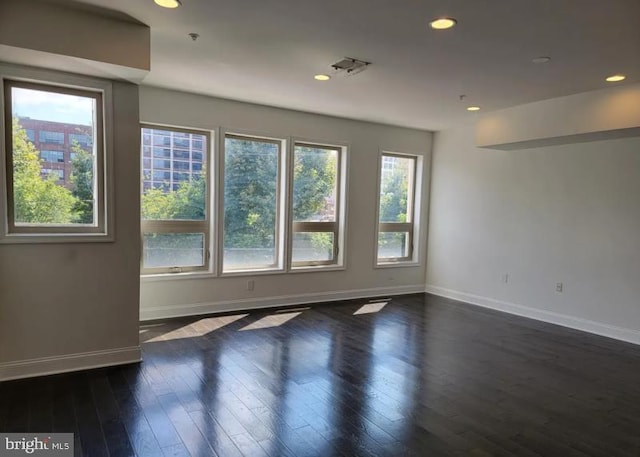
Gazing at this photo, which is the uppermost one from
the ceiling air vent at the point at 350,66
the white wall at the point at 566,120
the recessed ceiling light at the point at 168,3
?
the recessed ceiling light at the point at 168,3

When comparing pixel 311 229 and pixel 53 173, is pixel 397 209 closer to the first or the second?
pixel 311 229

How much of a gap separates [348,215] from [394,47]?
307 cm

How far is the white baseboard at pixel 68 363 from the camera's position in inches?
119

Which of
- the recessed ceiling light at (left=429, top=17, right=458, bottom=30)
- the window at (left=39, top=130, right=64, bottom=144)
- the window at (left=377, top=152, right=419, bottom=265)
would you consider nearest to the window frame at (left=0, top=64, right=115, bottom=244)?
the window at (left=39, top=130, right=64, bottom=144)

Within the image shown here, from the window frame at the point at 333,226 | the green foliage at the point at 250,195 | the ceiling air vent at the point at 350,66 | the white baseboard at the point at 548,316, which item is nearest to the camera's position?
the ceiling air vent at the point at 350,66

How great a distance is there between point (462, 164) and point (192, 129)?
3.95 metres

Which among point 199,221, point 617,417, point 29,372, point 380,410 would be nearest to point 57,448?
point 29,372

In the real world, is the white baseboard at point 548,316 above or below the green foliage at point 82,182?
below

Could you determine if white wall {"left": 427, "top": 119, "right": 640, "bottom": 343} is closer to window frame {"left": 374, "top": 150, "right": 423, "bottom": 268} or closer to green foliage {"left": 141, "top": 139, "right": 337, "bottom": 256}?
window frame {"left": 374, "top": 150, "right": 423, "bottom": 268}

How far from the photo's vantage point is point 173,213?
478 centimetres

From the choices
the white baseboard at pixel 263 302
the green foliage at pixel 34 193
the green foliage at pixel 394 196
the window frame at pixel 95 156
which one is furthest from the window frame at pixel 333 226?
the green foliage at pixel 34 193

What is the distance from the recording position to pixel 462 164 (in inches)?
244

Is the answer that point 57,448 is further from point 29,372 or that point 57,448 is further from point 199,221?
point 199,221

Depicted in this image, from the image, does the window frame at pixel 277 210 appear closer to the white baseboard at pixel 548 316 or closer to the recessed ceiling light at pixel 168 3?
the recessed ceiling light at pixel 168 3
